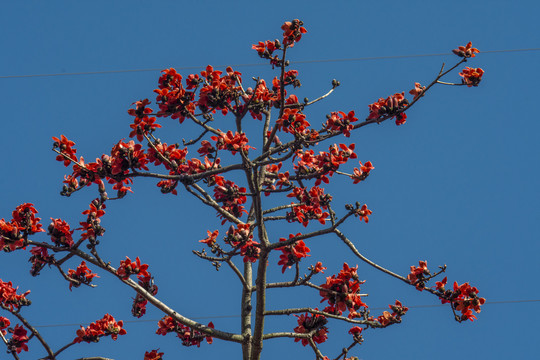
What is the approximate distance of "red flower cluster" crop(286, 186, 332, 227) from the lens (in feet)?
17.8

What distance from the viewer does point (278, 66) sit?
5805 millimetres

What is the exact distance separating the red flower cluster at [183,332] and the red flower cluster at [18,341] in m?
1.15

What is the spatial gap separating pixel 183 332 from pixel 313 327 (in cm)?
127

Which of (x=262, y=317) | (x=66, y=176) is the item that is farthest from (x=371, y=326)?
(x=66, y=176)

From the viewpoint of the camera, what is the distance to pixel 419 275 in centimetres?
546

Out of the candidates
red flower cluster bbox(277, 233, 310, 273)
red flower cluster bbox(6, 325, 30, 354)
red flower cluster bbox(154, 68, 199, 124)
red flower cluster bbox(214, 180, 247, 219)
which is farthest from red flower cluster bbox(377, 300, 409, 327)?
red flower cluster bbox(6, 325, 30, 354)

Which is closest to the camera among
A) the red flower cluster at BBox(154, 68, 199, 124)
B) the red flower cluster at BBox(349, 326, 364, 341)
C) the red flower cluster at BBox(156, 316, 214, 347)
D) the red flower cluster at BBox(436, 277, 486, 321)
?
the red flower cluster at BBox(154, 68, 199, 124)

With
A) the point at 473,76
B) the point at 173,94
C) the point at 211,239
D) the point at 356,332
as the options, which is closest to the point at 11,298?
the point at 211,239

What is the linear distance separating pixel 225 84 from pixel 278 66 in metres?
0.63

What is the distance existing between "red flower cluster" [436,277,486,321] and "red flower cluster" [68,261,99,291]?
2764mm

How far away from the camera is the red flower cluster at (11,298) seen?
19.7ft

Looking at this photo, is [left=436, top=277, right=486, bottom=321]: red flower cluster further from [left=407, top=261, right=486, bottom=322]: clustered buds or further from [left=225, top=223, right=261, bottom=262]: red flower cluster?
[left=225, top=223, right=261, bottom=262]: red flower cluster

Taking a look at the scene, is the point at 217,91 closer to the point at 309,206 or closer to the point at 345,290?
the point at 309,206

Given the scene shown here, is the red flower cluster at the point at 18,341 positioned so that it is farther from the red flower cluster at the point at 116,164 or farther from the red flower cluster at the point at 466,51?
the red flower cluster at the point at 466,51
